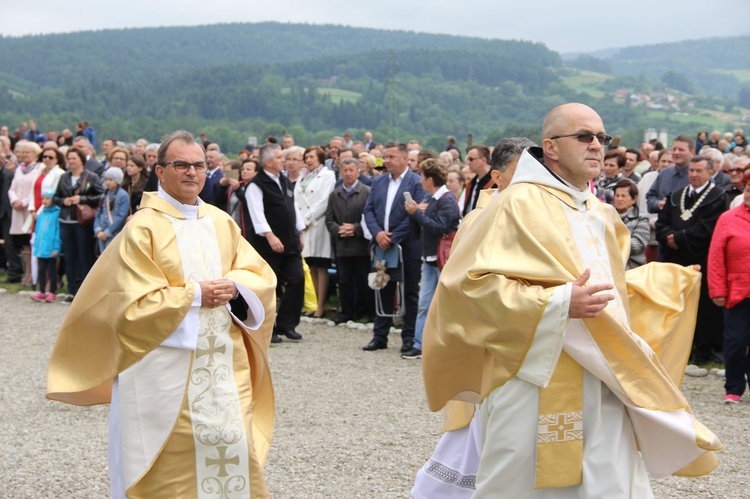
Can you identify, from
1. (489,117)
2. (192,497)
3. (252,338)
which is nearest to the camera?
(192,497)

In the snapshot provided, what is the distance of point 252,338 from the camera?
17.2 ft

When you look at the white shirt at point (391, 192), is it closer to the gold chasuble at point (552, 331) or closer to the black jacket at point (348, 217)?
the black jacket at point (348, 217)

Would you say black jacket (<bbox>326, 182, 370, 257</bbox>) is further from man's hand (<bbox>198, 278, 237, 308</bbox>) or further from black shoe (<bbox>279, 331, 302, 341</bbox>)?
man's hand (<bbox>198, 278, 237, 308</bbox>)

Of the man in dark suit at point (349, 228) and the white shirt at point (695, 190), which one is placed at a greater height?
the white shirt at point (695, 190)

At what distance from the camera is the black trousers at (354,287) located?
11766 mm

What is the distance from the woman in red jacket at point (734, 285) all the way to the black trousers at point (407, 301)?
122 inches

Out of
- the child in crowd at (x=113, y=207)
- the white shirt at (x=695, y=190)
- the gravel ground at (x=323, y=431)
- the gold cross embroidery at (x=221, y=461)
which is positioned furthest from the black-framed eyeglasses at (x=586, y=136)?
the child in crowd at (x=113, y=207)

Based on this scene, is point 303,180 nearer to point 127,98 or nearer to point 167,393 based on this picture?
point 167,393

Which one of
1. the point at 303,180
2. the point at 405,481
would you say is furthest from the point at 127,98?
the point at 405,481

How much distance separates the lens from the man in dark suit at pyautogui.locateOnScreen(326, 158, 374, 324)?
37.7ft

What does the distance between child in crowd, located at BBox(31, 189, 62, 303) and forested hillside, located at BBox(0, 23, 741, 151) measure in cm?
2620

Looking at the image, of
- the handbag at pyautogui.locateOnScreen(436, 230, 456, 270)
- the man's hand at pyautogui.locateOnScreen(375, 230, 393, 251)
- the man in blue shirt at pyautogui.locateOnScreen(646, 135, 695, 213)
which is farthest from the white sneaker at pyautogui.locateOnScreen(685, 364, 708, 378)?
the man's hand at pyautogui.locateOnScreen(375, 230, 393, 251)

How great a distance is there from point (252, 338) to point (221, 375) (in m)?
0.29

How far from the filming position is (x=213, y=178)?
1292 cm
